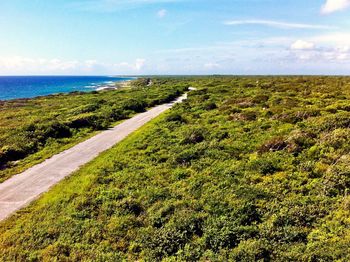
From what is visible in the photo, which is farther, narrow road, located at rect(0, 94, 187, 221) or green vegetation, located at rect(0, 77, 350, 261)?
narrow road, located at rect(0, 94, 187, 221)

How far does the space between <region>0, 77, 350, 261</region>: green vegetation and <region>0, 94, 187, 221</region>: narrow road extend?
3.52ft

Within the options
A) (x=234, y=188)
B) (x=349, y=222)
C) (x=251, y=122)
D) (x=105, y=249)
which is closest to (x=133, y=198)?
(x=105, y=249)

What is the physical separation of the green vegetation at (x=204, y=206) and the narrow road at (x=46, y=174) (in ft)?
3.52

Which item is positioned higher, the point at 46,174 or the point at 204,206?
the point at 204,206

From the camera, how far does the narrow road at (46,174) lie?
1736 cm

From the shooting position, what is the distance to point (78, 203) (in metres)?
16.2

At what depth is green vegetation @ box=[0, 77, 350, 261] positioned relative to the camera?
11.9 m

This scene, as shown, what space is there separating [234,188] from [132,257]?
6.57 meters

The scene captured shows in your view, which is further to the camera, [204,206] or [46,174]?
[46,174]

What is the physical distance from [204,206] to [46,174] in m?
12.1

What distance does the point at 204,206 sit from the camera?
14758 millimetres

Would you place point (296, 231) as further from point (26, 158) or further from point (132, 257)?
point (26, 158)

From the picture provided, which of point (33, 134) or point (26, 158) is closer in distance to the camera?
point (26, 158)

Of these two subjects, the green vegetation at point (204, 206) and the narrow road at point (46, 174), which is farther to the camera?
the narrow road at point (46, 174)
